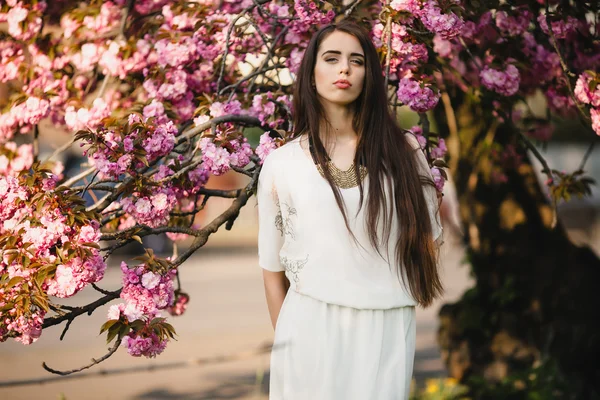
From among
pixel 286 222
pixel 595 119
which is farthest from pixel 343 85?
pixel 595 119

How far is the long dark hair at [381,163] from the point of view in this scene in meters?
2.09

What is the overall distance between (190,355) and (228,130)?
4.43m

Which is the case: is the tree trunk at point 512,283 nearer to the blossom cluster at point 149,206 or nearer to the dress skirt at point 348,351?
the blossom cluster at point 149,206

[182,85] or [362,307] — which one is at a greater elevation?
[182,85]

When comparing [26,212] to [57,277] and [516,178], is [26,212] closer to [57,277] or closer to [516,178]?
Answer: [57,277]

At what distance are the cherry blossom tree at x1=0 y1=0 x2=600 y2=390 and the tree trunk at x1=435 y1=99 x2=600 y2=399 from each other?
0.04ft

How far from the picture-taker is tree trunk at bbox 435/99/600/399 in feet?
13.7

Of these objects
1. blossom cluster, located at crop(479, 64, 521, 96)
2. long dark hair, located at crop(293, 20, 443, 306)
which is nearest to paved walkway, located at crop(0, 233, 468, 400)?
blossom cluster, located at crop(479, 64, 521, 96)

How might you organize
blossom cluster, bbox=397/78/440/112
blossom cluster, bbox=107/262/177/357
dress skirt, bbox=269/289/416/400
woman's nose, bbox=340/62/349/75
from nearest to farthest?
dress skirt, bbox=269/289/416/400, woman's nose, bbox=340/62/349/75, blossom cluster, bbox=107/262/177/357, blossom cluster, bbox=397/78/440/112

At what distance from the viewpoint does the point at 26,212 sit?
2.41 metres

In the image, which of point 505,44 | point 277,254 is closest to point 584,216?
point 505,44

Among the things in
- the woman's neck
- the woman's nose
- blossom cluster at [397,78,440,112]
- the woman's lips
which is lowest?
the woman's neck

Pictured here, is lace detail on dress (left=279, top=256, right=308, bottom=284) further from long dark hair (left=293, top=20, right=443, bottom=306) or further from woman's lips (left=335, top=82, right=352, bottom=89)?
woman's lips (left=335, top=82, right=352, bottom=89)

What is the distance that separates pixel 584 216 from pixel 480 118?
1507cm
